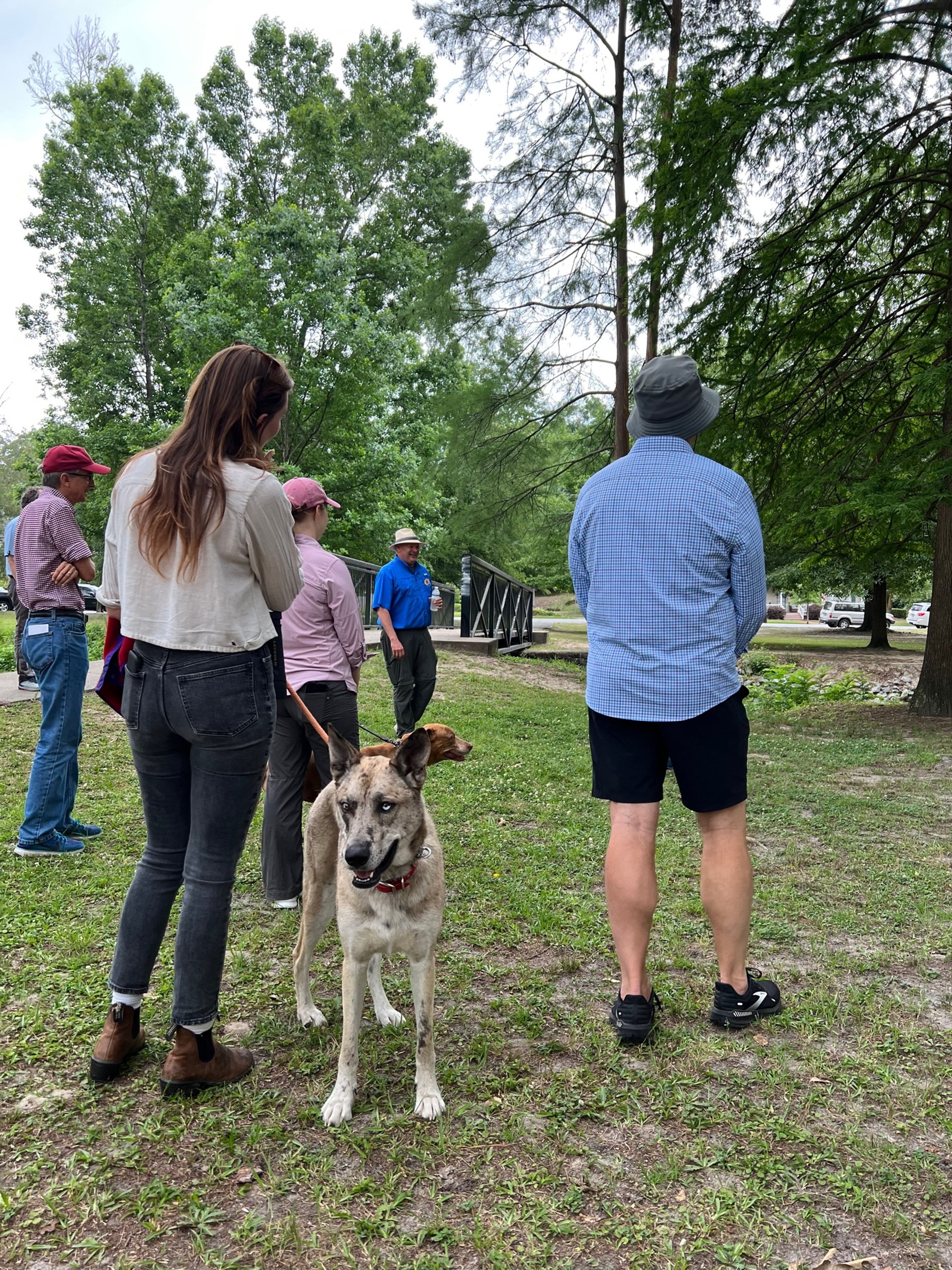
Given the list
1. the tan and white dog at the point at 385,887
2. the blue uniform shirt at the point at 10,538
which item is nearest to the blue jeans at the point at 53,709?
the blue uniform shirt at the point at 10,538

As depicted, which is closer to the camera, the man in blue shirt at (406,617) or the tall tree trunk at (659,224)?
the man in blue shirt at (406,617)

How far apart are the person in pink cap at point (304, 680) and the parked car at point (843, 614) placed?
3999 centimetres

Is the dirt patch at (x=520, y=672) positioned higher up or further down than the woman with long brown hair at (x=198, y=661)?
further down

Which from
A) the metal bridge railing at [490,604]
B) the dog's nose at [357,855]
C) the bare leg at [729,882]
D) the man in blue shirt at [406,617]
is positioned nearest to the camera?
the dog's nose at [357,855]

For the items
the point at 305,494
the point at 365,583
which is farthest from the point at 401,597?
the point at 365,583

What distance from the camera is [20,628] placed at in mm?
4684

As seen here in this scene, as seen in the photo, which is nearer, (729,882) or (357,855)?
(357,855)

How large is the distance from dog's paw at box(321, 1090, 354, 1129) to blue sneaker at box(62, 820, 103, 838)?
310 centimetres

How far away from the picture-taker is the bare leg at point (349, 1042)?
98.7 inches

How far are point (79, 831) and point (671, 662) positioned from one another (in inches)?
152

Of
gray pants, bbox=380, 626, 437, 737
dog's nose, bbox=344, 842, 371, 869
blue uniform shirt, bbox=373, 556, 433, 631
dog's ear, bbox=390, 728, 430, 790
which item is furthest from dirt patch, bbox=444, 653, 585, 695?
dog's nose, bbox=344, 842, 371, 869

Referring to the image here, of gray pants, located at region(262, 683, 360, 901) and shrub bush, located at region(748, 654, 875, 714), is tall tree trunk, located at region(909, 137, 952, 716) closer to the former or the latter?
shrub bush, located at region(748, 654, 875, 714)

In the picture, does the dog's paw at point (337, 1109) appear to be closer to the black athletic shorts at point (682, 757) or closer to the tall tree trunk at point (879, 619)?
the black athletic shorts at point (682, 757)

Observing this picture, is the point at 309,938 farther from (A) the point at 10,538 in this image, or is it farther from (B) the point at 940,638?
(B) the point at 940,638
